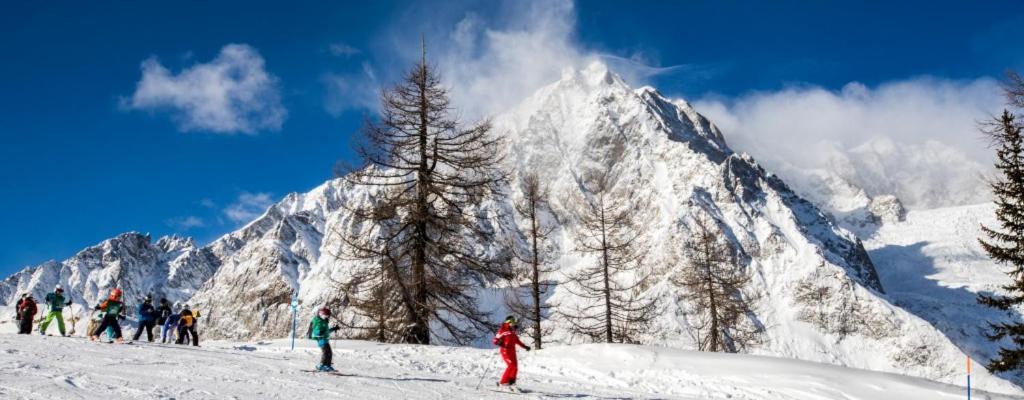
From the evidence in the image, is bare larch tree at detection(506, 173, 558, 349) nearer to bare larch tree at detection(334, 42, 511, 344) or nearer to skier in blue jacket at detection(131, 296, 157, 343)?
bare larch tree at detection(334, 42, 511, 344)

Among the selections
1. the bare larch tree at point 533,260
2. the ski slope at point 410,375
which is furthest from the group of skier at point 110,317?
the bare larch tree at point 533,260

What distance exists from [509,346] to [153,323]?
14.9m

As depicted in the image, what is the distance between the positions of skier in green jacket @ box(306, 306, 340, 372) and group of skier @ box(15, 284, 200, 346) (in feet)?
23.4

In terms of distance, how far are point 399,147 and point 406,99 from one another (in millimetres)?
1660

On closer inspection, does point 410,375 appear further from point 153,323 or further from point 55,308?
point 55,308

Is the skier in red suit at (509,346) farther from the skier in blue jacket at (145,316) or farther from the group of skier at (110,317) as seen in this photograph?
the skier in blue jacket at (145,316)

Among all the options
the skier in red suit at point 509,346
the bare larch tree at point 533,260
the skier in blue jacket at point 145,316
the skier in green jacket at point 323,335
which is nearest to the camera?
the skier in red suit at point 509,346

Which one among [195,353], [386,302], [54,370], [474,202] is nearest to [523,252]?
[474,202]

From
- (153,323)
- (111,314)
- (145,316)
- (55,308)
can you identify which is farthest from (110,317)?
(55,308)

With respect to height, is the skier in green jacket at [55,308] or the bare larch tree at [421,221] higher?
the bare larch tree at [421,221]

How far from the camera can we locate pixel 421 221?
21.1 meters

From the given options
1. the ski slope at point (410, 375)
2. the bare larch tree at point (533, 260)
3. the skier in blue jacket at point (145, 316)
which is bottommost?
the ski slope at point (410, 375)

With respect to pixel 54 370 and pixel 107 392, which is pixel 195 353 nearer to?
pixel 54 370

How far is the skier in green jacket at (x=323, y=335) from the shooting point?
14116 mm
